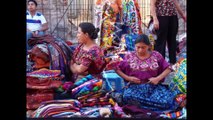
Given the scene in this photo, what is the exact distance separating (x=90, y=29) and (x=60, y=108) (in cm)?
139

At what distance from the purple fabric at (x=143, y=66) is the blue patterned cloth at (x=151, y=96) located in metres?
0.17

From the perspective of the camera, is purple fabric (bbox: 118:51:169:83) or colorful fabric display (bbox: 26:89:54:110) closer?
purple fabric (bbox: 118:51:169:83)

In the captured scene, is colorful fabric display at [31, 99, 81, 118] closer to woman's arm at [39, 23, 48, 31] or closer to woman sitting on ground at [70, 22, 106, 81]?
woman sitting on ground at [70, 22, 106, 81]

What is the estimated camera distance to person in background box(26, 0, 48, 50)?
26.9ft

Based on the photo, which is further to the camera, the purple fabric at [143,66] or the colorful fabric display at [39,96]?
the colorful fabric display at [39,96]

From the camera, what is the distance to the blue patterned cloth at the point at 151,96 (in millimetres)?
8211

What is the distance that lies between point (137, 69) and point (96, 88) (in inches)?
29.1

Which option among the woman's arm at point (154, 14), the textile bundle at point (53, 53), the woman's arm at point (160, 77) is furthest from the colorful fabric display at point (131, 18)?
the textile bundle at point (53, 53)

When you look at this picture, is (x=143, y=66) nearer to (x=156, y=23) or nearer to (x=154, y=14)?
(x=156, y=23)

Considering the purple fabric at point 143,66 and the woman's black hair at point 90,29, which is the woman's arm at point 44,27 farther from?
the purple fabric at point 143,66

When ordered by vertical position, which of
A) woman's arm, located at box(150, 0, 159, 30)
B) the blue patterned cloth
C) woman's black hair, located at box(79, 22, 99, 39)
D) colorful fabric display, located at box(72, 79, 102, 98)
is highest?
woman's arm, located at box(150, 0, 159, 30)

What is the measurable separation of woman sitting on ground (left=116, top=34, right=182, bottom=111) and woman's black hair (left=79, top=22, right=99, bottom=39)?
2.06 ft

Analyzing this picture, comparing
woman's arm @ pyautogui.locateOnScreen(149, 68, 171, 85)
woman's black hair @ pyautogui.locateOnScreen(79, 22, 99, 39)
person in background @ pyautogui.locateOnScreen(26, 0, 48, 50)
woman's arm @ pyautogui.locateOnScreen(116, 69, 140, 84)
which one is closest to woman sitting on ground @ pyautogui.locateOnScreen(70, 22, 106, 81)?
woman's black hair @ pyautogui.locateOnScreen(79, 22, 99, 39)

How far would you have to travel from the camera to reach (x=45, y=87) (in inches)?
326
